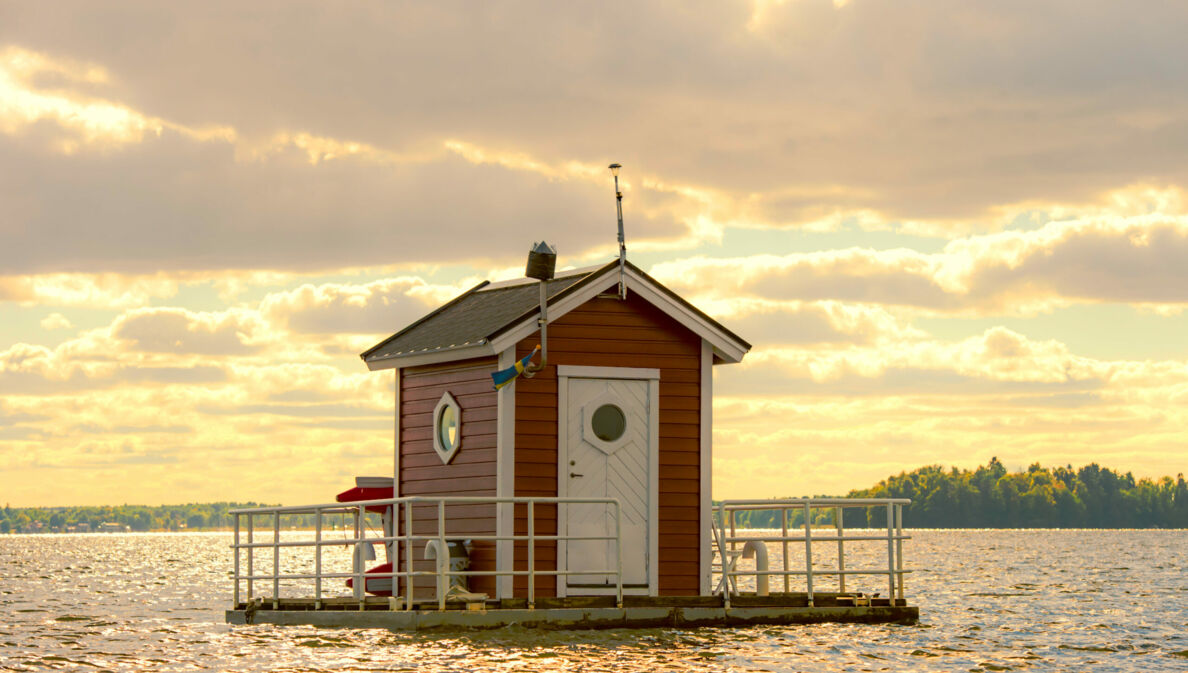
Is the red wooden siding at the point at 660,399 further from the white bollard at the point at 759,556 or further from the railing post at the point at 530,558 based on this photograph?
the railing post at the point at 530,558

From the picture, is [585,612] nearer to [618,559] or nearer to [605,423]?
[618,559]

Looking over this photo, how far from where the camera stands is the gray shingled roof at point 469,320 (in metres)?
19.3

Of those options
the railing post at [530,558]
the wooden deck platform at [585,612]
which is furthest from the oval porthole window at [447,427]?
the wooden deck platform at [585,612]

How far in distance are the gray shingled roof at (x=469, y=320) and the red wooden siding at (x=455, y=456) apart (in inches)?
12.3

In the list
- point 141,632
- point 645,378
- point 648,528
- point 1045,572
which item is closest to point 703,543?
point 648,528

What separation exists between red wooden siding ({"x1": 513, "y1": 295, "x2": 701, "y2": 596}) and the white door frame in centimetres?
7

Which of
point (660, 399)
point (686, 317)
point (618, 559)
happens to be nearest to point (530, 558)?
point (618, 559)

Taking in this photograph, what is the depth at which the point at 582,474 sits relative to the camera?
18.8 metres

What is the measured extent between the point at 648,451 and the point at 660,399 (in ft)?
2.17

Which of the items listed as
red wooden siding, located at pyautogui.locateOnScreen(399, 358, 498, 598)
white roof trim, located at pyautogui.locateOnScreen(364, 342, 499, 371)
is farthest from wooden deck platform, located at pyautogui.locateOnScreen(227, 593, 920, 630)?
white roof trim, located at pyautogui.locateOnScreen(364, 342, 499, 371)

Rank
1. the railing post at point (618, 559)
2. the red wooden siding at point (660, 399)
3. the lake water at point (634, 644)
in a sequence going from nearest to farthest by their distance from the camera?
the lake water at point (634, 644) < the railing post at point (618, 559) < the red wooden siding at point (660, 399)

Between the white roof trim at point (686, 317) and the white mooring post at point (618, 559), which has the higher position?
the white roof trim at point (686, 317)

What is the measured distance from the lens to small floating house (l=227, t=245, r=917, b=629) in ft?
60.1

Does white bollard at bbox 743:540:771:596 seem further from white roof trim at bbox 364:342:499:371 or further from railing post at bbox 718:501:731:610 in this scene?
white roof trim at bbox 364:342:499:371
